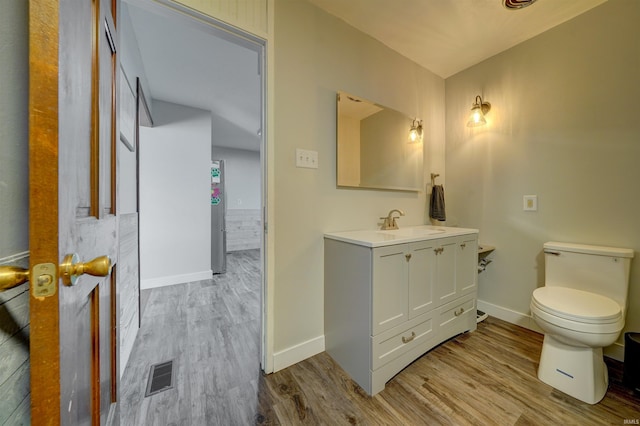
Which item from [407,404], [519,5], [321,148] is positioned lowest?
[407,404]

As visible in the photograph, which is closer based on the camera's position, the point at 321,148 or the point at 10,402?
the point at 10,402

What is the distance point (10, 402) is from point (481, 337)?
2.40 metres

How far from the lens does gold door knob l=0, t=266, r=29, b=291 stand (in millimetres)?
330

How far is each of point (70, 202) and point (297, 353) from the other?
1497mm

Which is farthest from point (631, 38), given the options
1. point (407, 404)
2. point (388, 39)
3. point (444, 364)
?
point (407, 404)

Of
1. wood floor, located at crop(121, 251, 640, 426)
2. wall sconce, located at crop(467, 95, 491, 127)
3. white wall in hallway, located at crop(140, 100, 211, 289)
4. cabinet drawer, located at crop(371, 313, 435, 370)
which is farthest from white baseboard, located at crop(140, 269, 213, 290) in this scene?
wall sconce, located at crop(467, 95, 491, 127)

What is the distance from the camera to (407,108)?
2199 mm

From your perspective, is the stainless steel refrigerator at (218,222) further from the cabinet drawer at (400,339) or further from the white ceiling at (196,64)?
the cabinet drawer at (400,339)

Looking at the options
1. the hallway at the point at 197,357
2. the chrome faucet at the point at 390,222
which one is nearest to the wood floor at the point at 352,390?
the hallway at the point at 197,357

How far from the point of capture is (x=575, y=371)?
1270mm

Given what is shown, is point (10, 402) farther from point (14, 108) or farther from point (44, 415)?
point (14, 108)

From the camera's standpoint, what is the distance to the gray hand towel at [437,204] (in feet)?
7.61

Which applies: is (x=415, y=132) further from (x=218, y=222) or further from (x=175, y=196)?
(x=218, y=222)

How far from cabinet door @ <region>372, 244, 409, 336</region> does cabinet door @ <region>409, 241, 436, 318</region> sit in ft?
0.19
